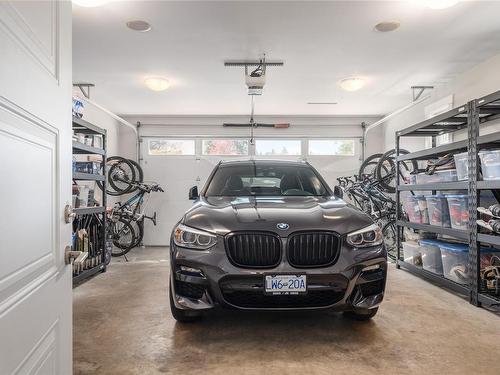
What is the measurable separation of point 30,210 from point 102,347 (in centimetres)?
177

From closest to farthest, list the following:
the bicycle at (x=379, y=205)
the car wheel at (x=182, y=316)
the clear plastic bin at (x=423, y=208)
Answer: the car wheel at (x=182, y=316) < the clear plastic bin at (x=423, y=208) < the bicycle at (x=379, y=205)

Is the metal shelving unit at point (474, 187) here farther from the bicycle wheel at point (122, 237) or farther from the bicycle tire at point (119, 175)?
the bicycle tire at point (119, 175)

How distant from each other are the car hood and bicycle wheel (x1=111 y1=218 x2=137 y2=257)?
3.73 metres

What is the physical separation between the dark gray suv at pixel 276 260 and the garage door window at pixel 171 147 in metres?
4.88

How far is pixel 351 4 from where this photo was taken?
2.87 metres

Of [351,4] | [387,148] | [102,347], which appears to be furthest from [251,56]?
[387,148]

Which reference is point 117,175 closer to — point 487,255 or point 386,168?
point 386,168

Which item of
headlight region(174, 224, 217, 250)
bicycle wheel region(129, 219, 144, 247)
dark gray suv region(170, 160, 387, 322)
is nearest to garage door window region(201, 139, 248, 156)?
bicycle wheel region(129, 219, 144, 247)

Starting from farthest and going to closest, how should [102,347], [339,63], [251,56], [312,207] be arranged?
[339,63] → [251,56] → [312,207] → [102,347]

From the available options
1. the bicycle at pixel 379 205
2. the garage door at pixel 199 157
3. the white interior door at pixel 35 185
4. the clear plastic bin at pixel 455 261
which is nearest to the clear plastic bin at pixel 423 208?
the clear plastic bin at pixel 455 261

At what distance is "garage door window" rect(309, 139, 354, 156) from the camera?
727 cm

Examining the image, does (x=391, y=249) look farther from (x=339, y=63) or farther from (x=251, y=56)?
(x=251, y=56)

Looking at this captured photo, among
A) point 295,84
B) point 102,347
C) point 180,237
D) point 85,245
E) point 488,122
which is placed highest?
point 295,84

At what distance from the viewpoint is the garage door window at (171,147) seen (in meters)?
7.23
